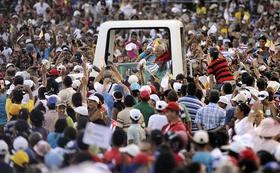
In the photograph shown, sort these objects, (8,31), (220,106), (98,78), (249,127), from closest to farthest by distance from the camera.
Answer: (249,127) < (220,106) < (98,78) < (8,31)

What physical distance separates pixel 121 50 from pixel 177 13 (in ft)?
37.1

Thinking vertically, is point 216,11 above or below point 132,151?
above

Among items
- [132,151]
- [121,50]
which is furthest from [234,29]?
[132,151]

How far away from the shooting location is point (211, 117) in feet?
47.5

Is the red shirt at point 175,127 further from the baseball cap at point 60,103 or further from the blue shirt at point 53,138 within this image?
the baseball cap at point 60,103

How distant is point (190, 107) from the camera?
15.0 metres

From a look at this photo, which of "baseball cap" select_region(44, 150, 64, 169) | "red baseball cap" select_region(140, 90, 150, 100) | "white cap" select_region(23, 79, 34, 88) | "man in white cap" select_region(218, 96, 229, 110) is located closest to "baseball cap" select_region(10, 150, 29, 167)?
"baseball cap" select_region(44, 150, 64, 169)

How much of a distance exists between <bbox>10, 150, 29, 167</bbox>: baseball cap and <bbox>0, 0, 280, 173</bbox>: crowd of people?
0.02 m

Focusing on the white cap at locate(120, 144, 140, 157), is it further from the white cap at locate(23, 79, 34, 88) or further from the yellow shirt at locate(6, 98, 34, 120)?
the white cap at locate(23, 79, 34, 88)

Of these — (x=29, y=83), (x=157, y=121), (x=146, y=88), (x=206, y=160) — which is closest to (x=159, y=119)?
(x=157, y=121)

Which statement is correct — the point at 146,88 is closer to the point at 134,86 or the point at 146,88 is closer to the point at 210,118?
the point at 134,86

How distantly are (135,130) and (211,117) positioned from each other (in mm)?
1353

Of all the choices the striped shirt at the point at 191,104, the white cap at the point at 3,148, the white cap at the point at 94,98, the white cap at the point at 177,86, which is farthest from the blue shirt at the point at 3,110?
the white cap at the point at 3,148

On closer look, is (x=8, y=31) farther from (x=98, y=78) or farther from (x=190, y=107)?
(x=190, y=107)
